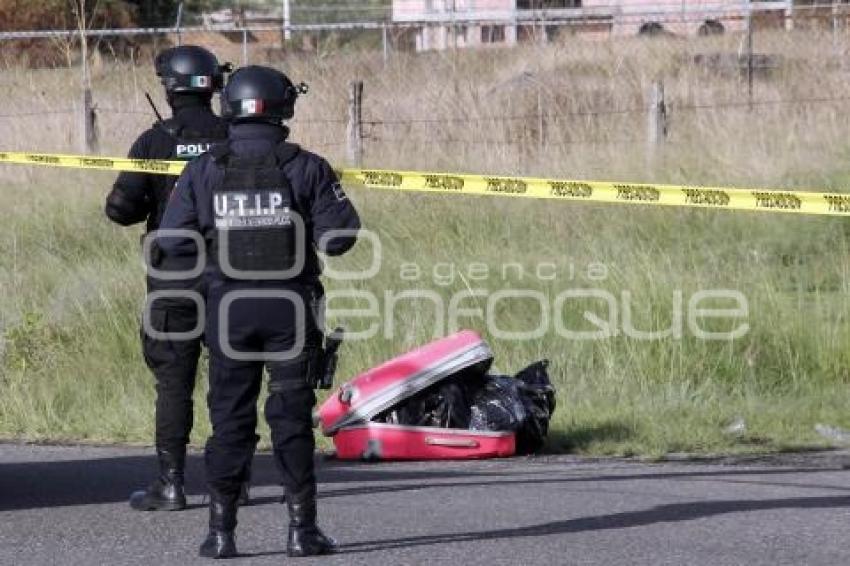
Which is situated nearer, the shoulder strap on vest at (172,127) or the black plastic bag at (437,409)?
the shoulder strap on vest at (172,127)

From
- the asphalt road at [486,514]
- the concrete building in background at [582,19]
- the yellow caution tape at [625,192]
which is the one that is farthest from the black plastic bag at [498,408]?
the concrete building in background at [582,19]

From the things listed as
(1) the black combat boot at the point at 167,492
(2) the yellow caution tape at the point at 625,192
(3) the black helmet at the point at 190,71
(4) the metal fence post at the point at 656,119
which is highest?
(4) the metal fence post at the point at 656,119

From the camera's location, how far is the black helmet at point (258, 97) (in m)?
6.04

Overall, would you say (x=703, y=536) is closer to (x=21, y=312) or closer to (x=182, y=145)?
(x=182, y=145)

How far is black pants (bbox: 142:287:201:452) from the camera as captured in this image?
284 inches

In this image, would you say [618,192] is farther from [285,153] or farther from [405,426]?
[285,153]

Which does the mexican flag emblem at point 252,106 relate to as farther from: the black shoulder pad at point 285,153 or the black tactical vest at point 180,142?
the black tactical vest at point 180,142

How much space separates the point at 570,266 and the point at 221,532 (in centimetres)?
647

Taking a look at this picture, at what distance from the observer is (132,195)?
23.6ft

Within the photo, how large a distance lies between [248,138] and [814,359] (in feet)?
17.0

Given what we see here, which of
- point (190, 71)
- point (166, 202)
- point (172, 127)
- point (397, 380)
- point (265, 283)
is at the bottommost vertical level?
point (397, 380)

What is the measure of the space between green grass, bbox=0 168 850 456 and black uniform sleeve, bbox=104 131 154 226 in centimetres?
246

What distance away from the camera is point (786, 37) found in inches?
1005

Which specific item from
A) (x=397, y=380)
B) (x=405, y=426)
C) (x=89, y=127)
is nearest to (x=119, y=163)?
(x=397, y=380)
